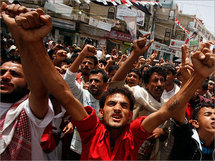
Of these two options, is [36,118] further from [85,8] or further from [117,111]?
[85,8]

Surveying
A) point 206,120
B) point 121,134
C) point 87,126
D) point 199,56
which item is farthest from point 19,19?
point 206,120

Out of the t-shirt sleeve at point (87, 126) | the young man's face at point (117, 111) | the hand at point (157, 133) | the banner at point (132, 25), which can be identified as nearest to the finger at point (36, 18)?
the t-shirt sleeve at point (87, 126)

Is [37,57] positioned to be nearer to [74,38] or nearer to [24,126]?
[24,126]

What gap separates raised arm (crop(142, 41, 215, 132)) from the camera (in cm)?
133

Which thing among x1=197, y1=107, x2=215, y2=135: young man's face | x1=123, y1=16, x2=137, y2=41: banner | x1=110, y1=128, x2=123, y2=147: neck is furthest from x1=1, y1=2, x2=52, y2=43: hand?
x1=123, y1=16, x2=137, y2=41: banner

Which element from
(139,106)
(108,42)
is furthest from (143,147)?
(108,42)

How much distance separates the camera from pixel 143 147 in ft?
6.18

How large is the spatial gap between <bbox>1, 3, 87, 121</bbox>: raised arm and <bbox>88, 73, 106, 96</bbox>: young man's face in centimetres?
100

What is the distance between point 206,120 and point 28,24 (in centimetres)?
196

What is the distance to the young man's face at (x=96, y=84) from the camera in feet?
8.08

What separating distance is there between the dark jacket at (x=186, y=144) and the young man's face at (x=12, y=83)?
147 cm

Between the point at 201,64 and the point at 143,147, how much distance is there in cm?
105

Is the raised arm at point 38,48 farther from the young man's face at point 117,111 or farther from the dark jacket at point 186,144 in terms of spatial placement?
the dark jacket at point 186,144

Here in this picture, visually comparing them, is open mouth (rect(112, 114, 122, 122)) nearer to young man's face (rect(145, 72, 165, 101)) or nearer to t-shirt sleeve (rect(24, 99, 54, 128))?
t-shirt sleeve (rect(24, 99, 54, 128))
